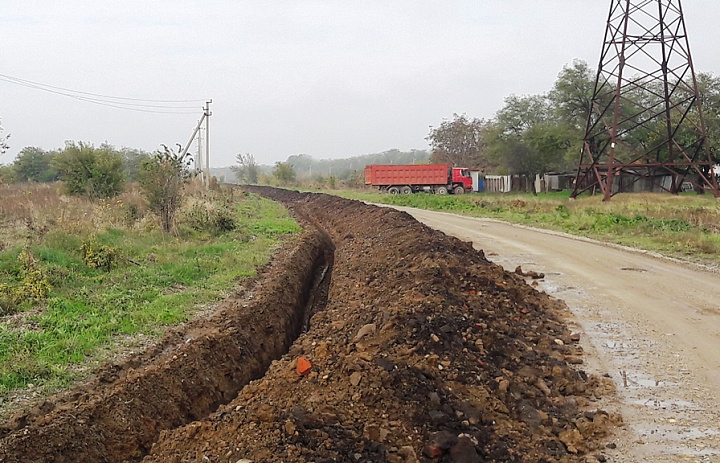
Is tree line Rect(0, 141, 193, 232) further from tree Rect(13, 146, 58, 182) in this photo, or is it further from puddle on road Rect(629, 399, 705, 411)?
tree Rect(13, 146, 58, 182)

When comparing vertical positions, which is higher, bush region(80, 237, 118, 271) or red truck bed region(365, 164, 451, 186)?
red truck bed region(365, 164, 451, 186)

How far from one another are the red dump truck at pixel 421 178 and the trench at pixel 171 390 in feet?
130

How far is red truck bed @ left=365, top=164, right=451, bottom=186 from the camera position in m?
50.7

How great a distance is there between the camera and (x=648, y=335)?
8375 millimetres

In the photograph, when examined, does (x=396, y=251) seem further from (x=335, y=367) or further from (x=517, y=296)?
(x=335, y=367)

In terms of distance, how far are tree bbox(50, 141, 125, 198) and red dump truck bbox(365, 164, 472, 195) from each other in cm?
2705

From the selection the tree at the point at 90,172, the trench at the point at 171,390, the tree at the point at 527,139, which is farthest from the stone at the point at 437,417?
the tree at the point at 527,139

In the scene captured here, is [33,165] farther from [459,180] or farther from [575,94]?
[575,94]

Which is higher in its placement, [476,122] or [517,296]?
[476,122]

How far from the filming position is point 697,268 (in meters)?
13.4

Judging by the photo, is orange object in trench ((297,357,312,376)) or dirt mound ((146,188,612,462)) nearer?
dirt mound ((146,188,612,462))

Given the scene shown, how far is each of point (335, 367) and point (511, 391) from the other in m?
1.66

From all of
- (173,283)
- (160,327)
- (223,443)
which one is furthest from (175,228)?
(223,443)

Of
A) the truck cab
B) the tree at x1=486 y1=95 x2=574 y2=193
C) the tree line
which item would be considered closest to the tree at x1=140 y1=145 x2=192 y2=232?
the tree line
